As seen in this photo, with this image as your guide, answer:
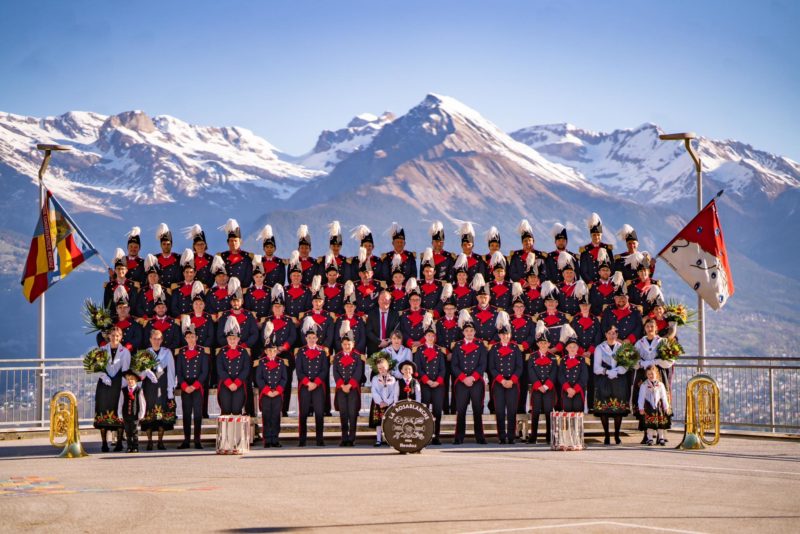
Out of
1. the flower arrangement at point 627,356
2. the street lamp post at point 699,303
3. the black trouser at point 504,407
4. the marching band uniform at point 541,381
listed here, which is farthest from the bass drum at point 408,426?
the street lamp post at point 699,303

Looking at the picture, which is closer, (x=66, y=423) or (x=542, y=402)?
(x=66, y=423)

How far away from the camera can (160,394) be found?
755 inches

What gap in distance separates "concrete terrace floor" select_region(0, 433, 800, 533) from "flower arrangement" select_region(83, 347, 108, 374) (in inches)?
60.8

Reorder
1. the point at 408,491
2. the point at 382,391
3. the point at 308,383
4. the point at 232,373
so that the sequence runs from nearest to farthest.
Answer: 1. the point at 408,491
2. the point at 382,391
3. the point at 232,373
4. the point at 308,383

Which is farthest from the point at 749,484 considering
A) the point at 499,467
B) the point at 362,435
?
the point at 362,435

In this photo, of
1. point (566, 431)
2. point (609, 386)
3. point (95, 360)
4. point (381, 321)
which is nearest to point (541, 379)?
point (609, 386)

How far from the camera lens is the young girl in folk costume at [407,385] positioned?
64.4 ft

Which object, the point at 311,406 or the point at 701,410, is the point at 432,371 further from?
the point at 701,410

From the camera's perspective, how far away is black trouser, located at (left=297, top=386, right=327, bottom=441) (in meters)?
19.7

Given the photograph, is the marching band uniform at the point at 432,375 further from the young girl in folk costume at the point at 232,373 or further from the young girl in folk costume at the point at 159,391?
the young girl in folk costume at the point at 159,391

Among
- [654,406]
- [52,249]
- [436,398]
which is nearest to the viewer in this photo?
[654,406]

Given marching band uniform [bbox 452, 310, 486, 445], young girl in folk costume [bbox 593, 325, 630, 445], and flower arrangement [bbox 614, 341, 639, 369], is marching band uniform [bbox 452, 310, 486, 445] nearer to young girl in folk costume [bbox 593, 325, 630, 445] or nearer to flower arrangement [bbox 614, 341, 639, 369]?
young girl in folk costume [bbox 593, 325, 630, 445]

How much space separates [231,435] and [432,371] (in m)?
3.77

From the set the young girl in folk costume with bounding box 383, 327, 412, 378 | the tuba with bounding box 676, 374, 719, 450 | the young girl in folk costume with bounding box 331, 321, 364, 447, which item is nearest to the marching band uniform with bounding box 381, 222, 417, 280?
the young girl in folk costume with bounding box 383, 327, 412, 378
